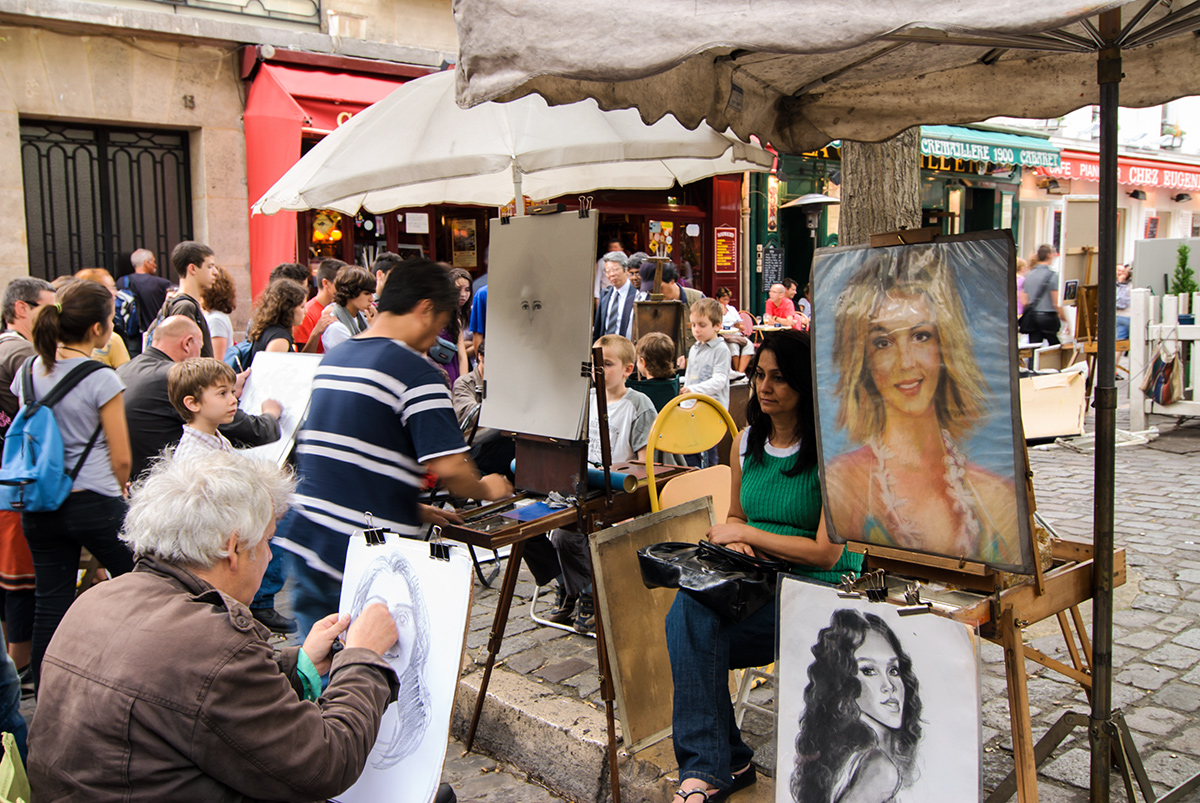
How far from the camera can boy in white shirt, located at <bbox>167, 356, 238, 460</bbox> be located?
395 cm

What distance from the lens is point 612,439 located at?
4.13 meters

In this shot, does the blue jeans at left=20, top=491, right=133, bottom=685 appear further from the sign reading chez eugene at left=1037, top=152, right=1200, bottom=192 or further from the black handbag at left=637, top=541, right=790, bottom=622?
the sign reading chez eugene at left=1037, top=152, right=1200, bottom=192

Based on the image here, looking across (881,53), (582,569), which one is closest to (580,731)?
(582,569)

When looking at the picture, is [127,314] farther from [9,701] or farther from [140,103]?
[9,701]

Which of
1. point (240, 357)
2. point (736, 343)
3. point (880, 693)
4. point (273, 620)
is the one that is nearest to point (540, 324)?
point (880, 693)

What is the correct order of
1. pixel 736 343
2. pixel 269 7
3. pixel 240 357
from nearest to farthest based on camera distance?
pixel 240 357, pixel 736 343, pixel 269 7

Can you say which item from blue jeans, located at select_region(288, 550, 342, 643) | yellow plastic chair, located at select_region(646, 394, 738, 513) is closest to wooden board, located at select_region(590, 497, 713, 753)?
yellow plastic chair, located at select_region(646, 394, 738, 513)

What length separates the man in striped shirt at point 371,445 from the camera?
2660mm

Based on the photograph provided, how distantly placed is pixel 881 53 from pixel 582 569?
2428mm

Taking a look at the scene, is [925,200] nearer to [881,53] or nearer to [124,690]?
[881,53]

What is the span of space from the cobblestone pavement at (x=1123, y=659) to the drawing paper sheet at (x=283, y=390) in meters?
1.31

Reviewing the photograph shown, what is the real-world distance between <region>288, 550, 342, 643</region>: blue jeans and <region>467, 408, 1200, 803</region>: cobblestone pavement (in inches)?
47.3

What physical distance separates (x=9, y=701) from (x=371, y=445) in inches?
42.5

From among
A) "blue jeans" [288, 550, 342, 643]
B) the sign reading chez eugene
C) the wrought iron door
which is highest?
the sign reading chez eugene
